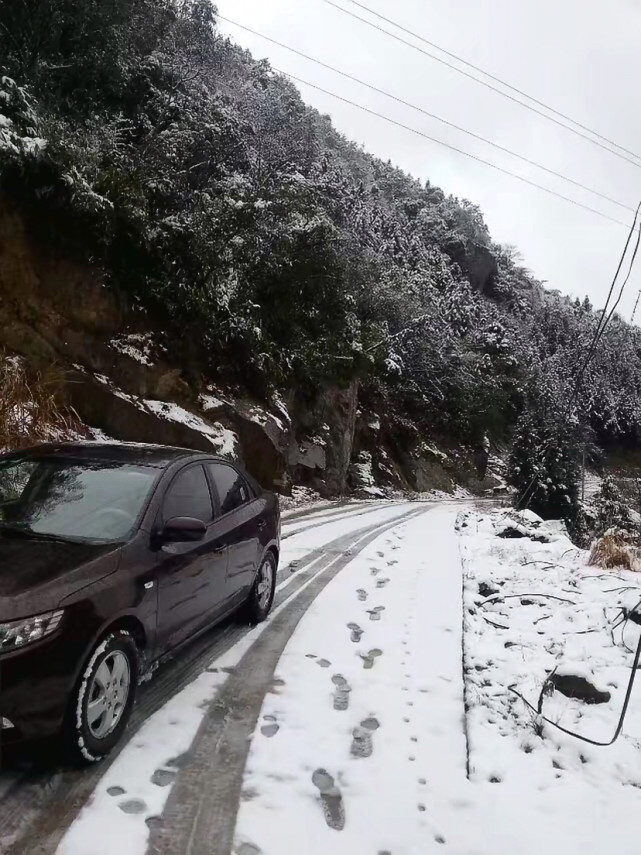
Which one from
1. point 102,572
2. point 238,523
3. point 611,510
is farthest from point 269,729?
point 611,510

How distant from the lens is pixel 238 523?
510 centimetres

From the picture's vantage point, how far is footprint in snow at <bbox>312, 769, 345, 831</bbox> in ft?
9.28

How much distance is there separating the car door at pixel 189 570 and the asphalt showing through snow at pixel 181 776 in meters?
0.37

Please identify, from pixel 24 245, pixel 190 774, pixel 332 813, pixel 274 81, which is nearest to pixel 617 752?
pixel 332 813

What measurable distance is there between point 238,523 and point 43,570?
7.24 feet

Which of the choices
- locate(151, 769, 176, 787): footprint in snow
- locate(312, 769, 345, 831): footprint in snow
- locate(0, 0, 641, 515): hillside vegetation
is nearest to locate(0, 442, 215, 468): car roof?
locate(151, 769, 176, 787): footprint in snow

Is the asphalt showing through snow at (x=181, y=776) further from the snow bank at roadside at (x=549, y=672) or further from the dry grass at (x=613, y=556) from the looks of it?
the dry grass at (x=613, y=556)

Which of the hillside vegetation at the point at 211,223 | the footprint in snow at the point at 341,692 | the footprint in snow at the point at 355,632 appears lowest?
the footprint in snow at the point at 341,692

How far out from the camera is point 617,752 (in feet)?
11.9

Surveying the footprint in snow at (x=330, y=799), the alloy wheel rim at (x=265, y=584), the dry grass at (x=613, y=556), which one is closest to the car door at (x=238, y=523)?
the alloy wheel rim at (x=265, y=584)

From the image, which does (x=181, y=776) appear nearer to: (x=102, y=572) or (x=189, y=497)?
(x=102, y=572)

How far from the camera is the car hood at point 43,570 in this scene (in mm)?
2750

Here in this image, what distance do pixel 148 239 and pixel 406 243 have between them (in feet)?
121

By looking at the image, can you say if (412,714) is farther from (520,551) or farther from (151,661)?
(520,551)
